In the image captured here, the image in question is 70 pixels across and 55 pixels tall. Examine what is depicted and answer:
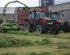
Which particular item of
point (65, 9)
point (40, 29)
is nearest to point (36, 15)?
point (40, 29)

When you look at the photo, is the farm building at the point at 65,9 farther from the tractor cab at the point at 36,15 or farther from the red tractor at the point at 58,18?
the tractor cab at the point at 36,15

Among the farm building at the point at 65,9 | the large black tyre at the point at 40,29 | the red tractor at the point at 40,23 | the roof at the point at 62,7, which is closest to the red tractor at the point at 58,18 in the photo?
the red tractor at the point at 40,23

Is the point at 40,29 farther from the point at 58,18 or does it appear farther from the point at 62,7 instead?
the point at 62,7

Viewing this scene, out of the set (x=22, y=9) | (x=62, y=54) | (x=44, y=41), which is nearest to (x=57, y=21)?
(x=22, y=9)

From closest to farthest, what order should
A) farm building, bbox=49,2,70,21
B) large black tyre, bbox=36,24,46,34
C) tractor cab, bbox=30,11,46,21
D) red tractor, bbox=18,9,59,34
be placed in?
large black tyre, bbox=36,24,46,34 → red tractor, bbox=18,9,59,34 → tractor cab, bbox=30,11,46,21 → farm building, bbox=49,2,70,21

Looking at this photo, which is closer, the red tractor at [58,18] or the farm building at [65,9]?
the red tractor at [58,18]

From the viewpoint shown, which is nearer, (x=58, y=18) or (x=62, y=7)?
(x=58, y=18)

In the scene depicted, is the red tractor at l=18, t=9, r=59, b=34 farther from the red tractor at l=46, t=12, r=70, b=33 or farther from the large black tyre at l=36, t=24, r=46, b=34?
the red tractor at l=46, t=12, r=70, b=33

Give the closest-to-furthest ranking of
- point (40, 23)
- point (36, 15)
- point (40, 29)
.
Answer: point (40, 29) < point (40, 23) < point (36, 15)

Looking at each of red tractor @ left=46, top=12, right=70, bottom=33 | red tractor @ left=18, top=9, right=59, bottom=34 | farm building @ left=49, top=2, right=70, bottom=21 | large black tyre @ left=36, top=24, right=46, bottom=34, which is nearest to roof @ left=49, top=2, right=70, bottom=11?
farm building @ left=49, top=2, right=70, bottom=21

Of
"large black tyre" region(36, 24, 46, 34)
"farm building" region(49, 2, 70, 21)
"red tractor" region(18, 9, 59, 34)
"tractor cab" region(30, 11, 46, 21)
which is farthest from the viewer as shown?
"farm building" region(49, 2, 70, 21)

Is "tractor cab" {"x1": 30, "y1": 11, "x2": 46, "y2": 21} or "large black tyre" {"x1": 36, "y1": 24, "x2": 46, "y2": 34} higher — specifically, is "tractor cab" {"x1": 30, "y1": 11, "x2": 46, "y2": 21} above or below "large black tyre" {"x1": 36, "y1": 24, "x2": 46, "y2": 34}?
above

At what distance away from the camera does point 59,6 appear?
41.1 meters

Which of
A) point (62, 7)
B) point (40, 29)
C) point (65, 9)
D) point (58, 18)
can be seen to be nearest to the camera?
point (40, 29)
